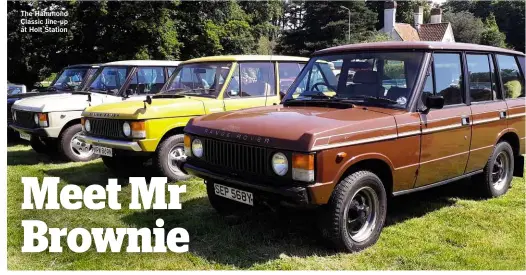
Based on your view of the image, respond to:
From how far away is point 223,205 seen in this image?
5512 mm

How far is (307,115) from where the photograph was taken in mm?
4703

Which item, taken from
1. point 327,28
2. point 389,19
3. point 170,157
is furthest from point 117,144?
point 389,19

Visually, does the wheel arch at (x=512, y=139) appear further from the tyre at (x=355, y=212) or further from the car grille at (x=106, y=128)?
the car grille at (x=106, y=128)

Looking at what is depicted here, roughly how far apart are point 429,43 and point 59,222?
184 inches

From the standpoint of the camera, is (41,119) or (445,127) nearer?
(445,127)

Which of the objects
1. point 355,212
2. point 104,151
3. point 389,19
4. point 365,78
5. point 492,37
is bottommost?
point 355,212

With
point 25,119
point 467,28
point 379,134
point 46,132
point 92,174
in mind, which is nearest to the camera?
point 379,134

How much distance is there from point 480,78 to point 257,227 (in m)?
3.34

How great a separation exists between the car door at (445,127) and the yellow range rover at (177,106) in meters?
2.49

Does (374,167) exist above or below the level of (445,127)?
below

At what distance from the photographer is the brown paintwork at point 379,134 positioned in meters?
4.11

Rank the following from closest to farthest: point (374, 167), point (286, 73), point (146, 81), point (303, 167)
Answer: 1. point (303, 167)
2. point (374, 167)
3. point (286, 73)
4. point (146, 81)

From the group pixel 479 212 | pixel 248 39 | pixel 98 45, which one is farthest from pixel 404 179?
pixel 248 39

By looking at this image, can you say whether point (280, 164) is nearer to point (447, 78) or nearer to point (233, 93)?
point (447, 78)
